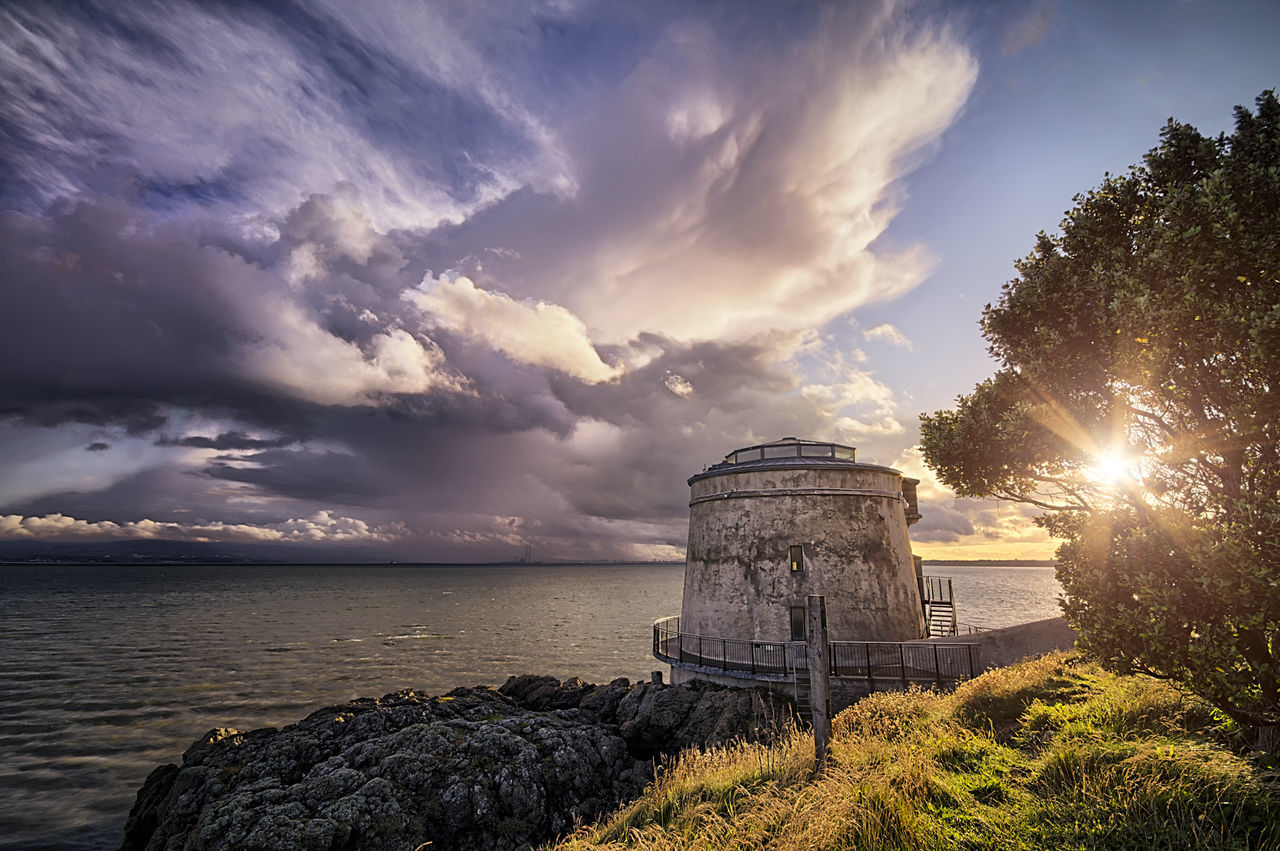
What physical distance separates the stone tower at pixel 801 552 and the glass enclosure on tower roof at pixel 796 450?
39 mm

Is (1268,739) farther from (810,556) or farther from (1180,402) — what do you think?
(810,556)

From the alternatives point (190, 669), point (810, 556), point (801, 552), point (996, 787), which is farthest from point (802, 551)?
point (190, 669)

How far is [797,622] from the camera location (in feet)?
63.9

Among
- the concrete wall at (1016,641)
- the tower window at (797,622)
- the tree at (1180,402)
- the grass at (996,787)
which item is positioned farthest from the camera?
the tower window at (797,622)

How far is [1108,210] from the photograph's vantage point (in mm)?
8750

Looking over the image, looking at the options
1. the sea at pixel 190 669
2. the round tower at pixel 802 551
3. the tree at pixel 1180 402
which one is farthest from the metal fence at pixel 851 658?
the sea at pixel 190 669

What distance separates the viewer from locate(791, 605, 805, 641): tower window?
1933cm

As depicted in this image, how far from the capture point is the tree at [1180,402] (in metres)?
6.29

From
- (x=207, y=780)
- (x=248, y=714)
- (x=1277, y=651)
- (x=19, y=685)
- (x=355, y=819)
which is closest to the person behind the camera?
(x=1277, y=651)

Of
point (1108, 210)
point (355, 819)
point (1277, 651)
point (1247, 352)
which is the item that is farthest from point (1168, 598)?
point (355, 819)

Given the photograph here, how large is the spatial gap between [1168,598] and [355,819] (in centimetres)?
1289

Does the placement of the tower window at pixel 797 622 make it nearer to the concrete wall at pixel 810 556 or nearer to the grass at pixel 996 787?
the concrete wall at pixel 810 556

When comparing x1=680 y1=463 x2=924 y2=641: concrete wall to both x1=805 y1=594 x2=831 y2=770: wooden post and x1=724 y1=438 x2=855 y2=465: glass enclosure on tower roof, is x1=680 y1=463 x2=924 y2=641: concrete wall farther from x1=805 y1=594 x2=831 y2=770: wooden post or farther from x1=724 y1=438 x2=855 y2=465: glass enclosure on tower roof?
x1=805 y1=594 x2=831 y2=770: wooden post

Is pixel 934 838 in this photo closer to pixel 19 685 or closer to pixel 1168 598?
pixel 1168 598
